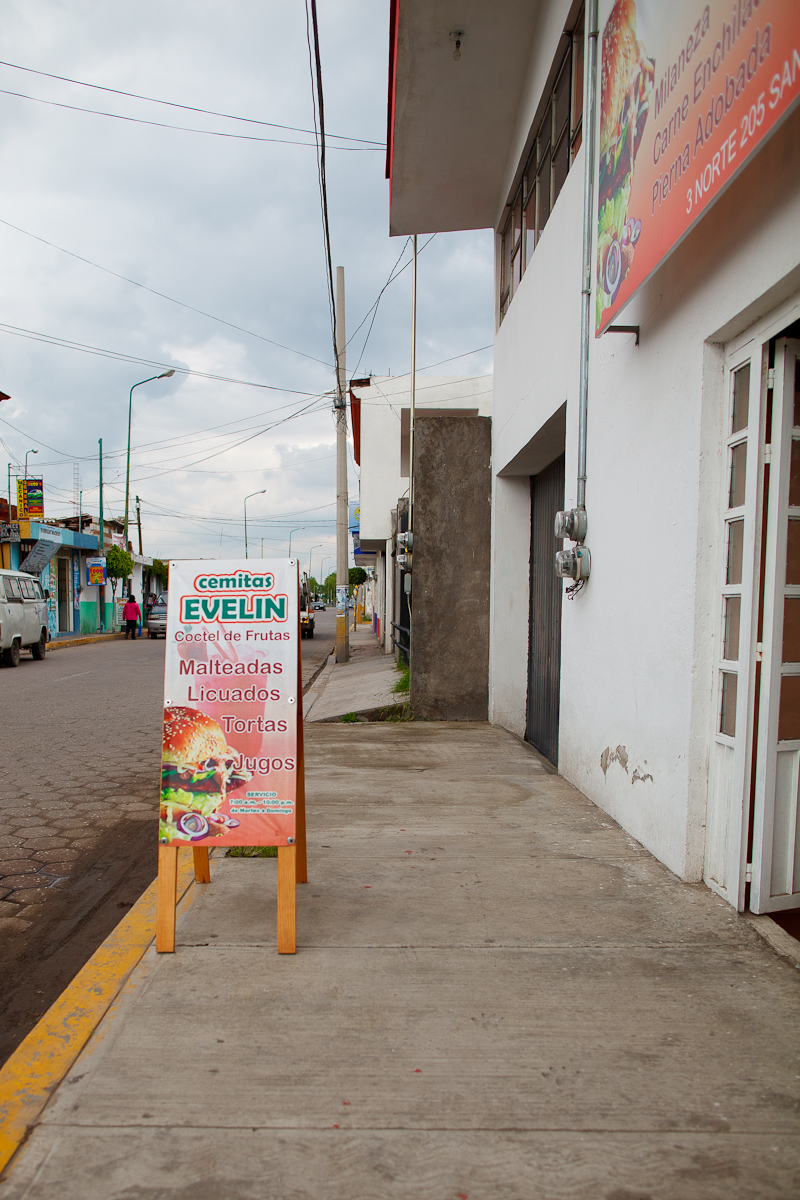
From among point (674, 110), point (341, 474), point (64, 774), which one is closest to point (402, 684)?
point (64, 774)

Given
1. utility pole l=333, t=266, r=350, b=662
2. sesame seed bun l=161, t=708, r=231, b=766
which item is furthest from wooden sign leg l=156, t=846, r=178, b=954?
utility pole l=333, t=266, r=350, b=662

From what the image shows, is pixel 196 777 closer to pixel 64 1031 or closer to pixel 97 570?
pixel 64 1031

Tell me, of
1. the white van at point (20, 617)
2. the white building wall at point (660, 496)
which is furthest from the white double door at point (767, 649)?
the white van at point (20, 617)

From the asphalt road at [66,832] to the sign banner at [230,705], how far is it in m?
0.85

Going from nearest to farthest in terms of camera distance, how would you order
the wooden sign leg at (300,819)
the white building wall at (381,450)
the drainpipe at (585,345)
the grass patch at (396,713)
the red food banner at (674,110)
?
1. the red food banner at (674,110)
2. the wooden sign leg at (300,819)
3. the drainpipe at (585,345)
4. the grass patch at (396,713)
5. the white building wall at (381,450)

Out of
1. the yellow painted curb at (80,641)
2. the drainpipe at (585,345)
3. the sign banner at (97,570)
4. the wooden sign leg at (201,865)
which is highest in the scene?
the drainpipe at (585,345)

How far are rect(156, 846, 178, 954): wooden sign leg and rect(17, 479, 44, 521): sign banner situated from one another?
84.5 ft

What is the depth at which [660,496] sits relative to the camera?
4.17m

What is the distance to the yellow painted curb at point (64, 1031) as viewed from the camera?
221 cm

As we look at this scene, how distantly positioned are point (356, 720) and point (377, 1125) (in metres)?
7.37

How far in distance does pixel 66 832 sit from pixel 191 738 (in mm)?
2544

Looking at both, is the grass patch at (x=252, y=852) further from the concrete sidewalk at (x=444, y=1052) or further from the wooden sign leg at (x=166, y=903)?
the wooden sign leg at (x=166, y=903)

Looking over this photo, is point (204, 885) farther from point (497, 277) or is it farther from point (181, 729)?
point (497, 277)

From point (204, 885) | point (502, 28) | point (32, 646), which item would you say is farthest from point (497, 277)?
point (32, 646)
